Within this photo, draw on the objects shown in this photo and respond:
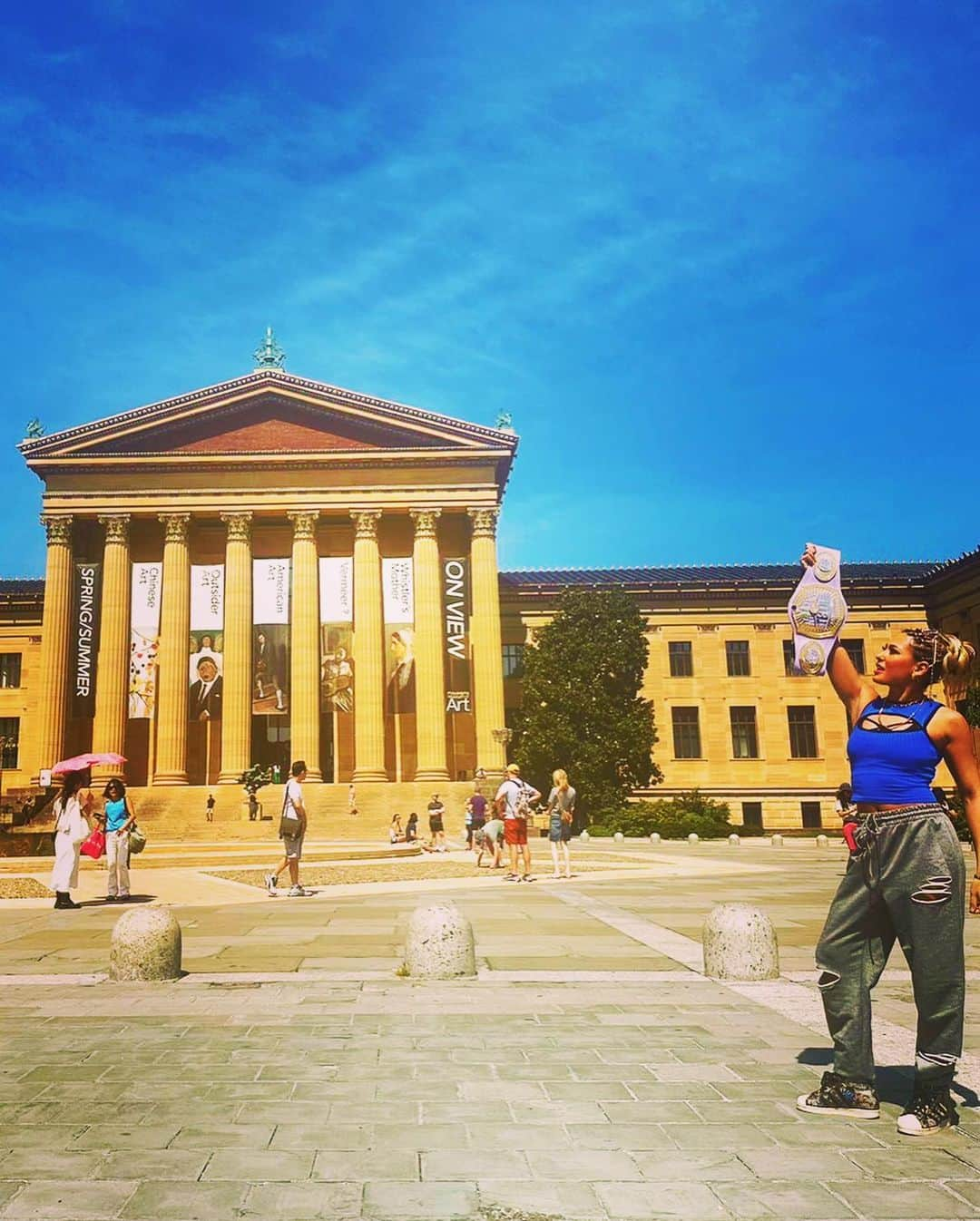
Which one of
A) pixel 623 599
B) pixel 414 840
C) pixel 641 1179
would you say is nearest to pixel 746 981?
pixel 641 1179

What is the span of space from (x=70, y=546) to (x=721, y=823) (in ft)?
120

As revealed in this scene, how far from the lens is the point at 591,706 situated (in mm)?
51000

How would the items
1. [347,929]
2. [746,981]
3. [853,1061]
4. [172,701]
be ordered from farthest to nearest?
[172,701], [347,929], [746,981], [853,1061]

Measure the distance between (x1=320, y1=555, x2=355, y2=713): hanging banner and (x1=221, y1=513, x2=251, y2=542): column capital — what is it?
4607 millimetres

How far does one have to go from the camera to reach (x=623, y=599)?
5544 cm

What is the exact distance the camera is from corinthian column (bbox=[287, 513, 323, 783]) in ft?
176

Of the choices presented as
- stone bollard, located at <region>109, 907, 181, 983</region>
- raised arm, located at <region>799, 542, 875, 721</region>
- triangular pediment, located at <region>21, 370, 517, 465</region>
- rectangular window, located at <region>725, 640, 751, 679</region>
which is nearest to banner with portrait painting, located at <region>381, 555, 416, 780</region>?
triangular pediment, located at <region>21, 370, 517, 465</region>

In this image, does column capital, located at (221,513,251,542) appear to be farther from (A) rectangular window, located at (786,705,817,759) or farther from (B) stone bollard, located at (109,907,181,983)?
(B) stone bollard, located at (109,907,181,983)

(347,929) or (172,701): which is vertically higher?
(172,701)

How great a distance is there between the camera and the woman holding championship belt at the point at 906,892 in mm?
5082

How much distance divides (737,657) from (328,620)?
24.7 metres

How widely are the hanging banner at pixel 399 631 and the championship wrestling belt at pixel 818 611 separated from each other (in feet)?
160

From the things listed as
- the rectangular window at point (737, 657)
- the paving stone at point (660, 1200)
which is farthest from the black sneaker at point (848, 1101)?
the rectangular window at point (737, 657)

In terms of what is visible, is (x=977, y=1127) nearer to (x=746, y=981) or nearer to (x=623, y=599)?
(x=746, y=981)
